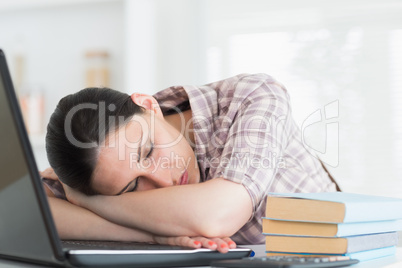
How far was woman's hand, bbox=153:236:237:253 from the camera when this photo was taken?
0.81m

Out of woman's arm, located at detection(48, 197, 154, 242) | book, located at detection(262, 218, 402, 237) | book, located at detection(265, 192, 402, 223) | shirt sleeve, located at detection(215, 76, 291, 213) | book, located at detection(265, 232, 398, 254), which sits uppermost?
shirt sleeve, located at detection(215, 76, 291, 213)

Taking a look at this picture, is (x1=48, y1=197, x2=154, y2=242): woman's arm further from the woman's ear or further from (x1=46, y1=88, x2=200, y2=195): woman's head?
the woman's ear

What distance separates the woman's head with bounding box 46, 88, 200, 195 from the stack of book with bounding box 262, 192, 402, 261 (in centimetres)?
39

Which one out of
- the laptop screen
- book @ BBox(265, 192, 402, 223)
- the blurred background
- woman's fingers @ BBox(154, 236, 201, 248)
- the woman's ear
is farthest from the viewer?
the blurred background

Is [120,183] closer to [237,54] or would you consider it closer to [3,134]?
[3,134]

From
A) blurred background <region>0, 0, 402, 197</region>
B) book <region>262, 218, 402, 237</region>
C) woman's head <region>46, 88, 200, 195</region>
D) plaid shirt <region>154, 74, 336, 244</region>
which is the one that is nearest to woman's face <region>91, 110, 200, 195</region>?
woman's head <region>46, 88, 200, 195</region>

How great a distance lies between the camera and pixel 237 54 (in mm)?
3002

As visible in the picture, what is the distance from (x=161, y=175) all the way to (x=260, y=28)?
80.0 inches

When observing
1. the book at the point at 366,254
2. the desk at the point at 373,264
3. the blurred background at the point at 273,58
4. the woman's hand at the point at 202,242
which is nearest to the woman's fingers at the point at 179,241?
the woman's hand at the point at 202,242

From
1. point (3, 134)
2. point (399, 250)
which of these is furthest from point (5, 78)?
point (399, 250)

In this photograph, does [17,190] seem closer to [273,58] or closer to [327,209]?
[327,209]

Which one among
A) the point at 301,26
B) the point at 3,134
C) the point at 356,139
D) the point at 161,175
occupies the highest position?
the point at 301,26

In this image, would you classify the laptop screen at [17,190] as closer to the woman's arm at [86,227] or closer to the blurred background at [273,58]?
the woman's arm at [86,227]

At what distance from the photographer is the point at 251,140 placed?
3.63 ft
